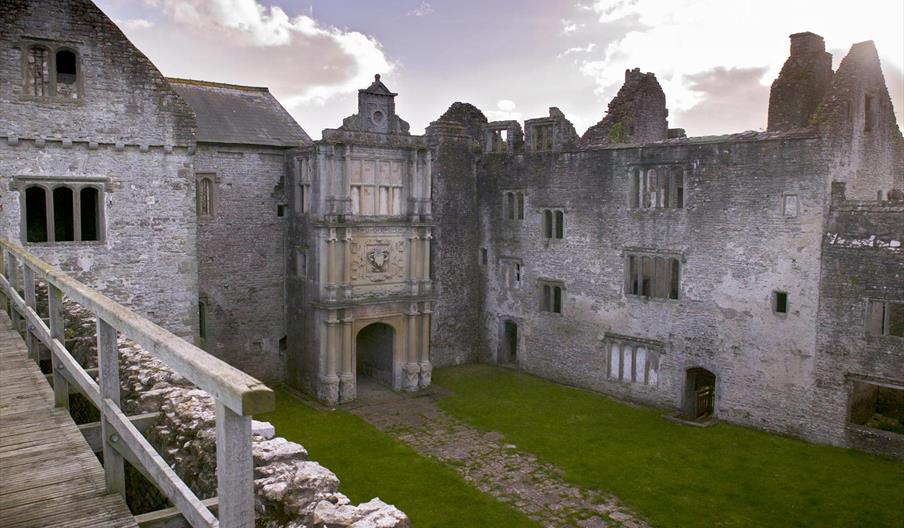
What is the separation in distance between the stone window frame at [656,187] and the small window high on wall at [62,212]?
52.2 feet

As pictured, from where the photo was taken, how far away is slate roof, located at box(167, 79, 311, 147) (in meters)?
24.6

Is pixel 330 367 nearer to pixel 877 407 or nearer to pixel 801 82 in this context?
pixel 877 407

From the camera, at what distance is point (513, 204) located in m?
28.1

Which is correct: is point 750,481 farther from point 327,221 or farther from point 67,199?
point 67,199

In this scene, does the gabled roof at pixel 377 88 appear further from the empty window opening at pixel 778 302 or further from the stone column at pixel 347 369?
the empty window opening at pixel 778 302

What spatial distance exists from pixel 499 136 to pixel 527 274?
19.4 feet

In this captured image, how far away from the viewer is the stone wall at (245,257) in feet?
79.9

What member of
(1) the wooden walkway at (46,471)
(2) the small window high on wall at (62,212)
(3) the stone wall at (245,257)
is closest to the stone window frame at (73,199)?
(2) the small window high on wall at (62,212)

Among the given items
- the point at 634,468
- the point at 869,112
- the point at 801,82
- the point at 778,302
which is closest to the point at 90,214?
the point at 634,468

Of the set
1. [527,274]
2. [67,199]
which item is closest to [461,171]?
[527,274]

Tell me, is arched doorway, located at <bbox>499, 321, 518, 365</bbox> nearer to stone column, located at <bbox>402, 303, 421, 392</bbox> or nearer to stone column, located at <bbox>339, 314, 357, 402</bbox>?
stone column, located at <bbox>402, 303, 421, 392</bbox>

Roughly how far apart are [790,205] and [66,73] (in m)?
19.5

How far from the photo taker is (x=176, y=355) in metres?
4.05

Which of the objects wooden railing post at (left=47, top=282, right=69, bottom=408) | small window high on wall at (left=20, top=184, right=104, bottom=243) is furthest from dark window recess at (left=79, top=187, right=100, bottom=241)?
wooden railing post at (left=47, top=282, right=69, bottom=408)
